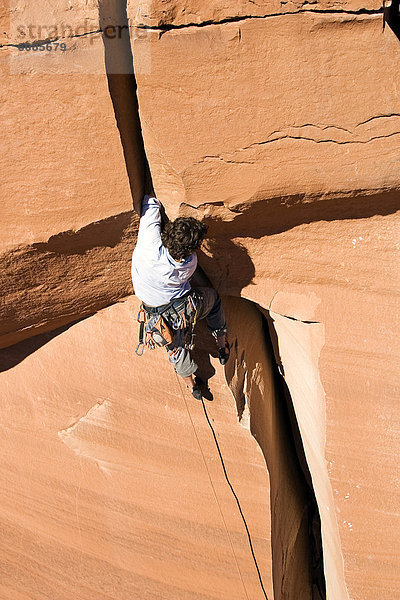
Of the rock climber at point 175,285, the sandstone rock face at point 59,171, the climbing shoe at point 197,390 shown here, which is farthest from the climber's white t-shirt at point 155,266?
the climbing shoe at point 197,390

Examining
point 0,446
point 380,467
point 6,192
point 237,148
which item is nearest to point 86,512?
point 0,446

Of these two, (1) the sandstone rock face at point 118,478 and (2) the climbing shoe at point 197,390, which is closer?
(2) the climbing shoe at point 197,390

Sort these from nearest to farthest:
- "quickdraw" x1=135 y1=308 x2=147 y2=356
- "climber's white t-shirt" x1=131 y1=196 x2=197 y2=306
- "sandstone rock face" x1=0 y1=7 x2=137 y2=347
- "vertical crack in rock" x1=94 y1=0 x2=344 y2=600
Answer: "sandstone rock face" x1=0 y1=7 x2=137 y2=347 → "vertical crack in rock" x1=94 y1=0 x2=344 y2=600 → "climber's white t-shirt" x1=131 y1=196 x2=197 y2=306 → "quickdraw" x1=135 y1=308 x2=147 y2=356

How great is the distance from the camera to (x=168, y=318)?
8.05ft

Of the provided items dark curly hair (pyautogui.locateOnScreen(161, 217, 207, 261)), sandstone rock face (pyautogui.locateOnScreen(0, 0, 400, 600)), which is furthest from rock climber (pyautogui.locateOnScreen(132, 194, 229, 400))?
sandstone rock face (pyautogui.locateOnScreen(0, 0, 400, 600))

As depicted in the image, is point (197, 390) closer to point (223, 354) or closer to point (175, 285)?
point (223, 354)

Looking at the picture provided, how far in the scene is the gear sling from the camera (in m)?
2.42

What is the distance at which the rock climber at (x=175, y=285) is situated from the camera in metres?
2.18

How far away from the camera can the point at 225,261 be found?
8.77ft

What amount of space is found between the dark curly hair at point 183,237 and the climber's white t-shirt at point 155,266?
0.06 m

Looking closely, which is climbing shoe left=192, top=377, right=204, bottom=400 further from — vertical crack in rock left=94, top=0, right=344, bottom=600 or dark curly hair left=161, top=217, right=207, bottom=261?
dark curly hair left=161, top=217, right=207, bottom=261

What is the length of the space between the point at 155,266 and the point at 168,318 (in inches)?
11.7

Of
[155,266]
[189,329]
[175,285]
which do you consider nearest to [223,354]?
[189,329]

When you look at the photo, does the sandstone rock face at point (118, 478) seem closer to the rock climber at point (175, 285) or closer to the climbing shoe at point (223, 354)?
the climbing shoe at point (223, 354)
